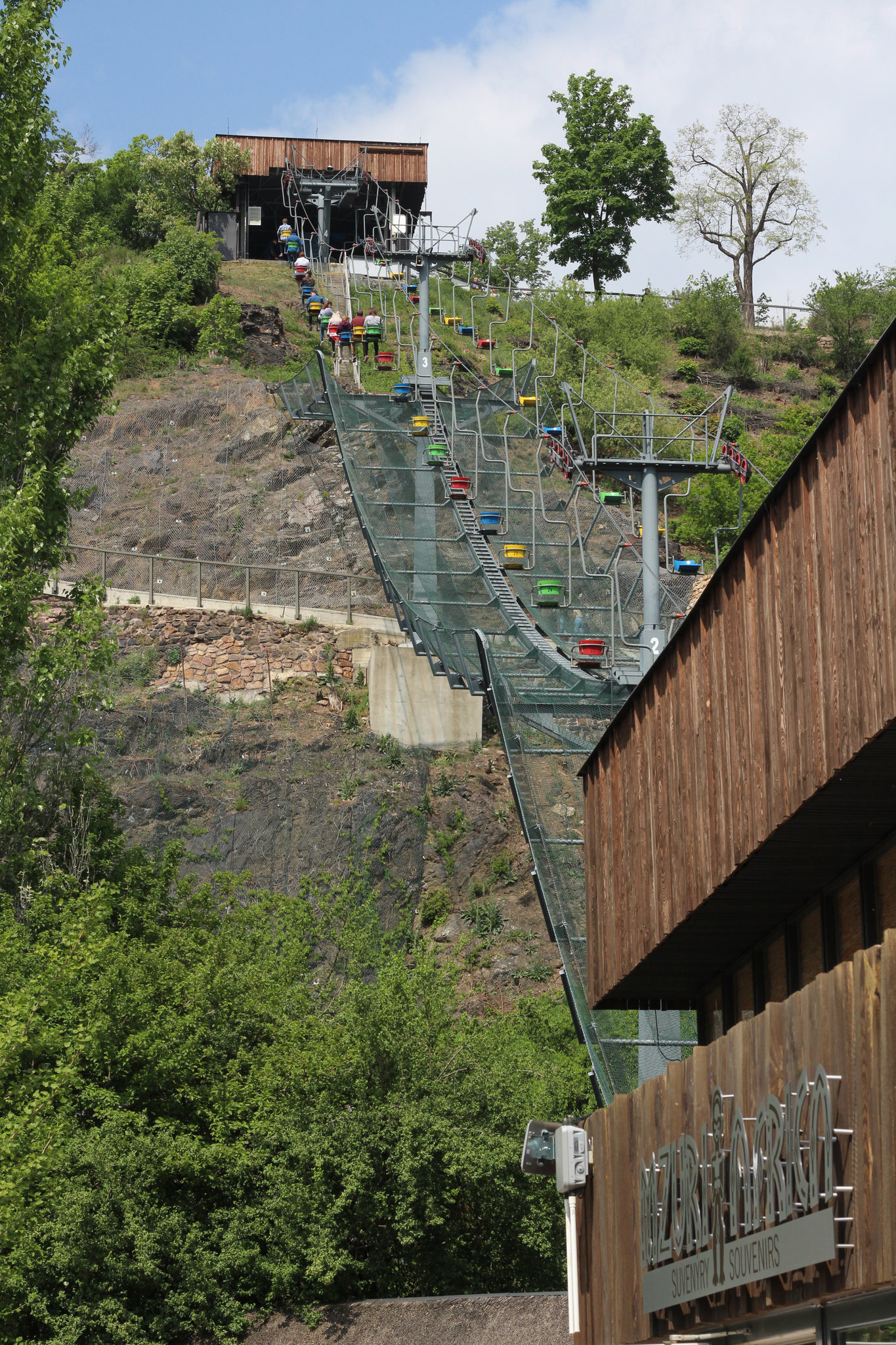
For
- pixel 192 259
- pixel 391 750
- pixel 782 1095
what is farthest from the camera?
pixel 192 259

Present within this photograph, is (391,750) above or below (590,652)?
above

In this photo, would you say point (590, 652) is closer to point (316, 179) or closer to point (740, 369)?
point (740, 369)

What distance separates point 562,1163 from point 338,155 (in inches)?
2628

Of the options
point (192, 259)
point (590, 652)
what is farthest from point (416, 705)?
point (192, 259)

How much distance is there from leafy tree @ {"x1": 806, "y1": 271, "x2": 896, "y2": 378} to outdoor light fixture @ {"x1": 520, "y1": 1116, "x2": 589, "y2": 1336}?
194ft

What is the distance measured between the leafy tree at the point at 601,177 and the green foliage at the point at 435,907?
1736 inches

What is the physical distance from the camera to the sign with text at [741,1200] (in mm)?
7504

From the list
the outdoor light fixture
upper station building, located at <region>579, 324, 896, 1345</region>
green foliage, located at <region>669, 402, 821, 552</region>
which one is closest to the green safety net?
the outdoor light fixture

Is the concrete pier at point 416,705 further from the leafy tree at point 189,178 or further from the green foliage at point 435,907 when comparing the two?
the leafy tree at point 189,178

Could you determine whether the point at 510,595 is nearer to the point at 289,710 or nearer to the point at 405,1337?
the point at 289,710

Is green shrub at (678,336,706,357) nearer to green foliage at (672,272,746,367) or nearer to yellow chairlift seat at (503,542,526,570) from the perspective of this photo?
green foliage at (672,272,746,367)

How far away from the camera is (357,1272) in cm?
1861

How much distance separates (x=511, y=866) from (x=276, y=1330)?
1688cm

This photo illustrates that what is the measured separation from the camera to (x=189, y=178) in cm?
7131
